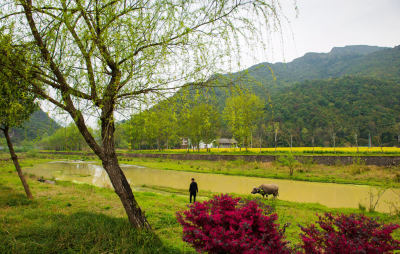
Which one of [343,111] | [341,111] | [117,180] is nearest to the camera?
[117,180]

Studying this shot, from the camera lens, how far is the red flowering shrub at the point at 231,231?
8.94 ft

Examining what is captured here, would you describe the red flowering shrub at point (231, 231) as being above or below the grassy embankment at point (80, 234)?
above

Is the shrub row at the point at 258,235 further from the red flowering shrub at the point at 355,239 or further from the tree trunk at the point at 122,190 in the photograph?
the tree trunk at the point at 122,190

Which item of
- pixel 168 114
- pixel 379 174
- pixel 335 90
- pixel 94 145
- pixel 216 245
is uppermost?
pixel 335 90

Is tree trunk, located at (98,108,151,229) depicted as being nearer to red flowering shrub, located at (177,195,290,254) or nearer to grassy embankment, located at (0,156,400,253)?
grassy embankment, located at (0,156,400,253)

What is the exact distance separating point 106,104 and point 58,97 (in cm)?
83

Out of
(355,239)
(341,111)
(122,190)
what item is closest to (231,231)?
(355,239)

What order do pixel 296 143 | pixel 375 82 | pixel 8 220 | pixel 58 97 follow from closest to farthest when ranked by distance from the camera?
pixel 58 97
pixel 8 220
pixel 296 143
pixel 375 82

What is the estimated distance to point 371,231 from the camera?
2.97m

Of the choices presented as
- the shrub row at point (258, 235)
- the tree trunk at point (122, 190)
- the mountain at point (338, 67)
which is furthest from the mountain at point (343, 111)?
the shrub row at point (258, 235)

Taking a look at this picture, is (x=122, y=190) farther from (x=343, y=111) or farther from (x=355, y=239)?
(x=343, y=111)

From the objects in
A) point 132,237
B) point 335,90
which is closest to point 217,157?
point 132,237

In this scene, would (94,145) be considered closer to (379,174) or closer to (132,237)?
(132,237)

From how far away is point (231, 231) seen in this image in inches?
113
